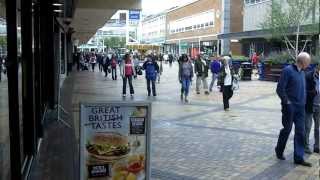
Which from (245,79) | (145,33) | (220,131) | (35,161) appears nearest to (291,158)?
(220,131)

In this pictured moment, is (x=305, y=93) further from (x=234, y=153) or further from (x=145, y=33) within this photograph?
(x=145, y=33)

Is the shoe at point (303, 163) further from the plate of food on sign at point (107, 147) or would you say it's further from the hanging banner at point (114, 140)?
the plate of food on sign at point (107, 147)

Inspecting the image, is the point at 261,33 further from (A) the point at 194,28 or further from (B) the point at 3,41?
(B) the point at 3,41

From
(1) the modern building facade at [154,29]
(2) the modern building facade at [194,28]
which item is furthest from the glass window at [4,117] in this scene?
(1) the modern building facade at [154,29]

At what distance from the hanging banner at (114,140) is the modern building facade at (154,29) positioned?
11064 cm

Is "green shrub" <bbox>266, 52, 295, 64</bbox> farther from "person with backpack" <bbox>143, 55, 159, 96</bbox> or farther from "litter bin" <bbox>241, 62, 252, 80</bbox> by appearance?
"person with backpack" <bbox>143, 55, 159, 96</bbox>

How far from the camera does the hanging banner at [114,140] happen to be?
4.62 metres

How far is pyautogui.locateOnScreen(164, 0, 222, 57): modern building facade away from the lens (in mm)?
76562

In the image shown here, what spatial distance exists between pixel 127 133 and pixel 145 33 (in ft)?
465

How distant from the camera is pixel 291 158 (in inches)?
329

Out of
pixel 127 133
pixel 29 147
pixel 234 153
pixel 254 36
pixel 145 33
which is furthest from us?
pixel 145 33

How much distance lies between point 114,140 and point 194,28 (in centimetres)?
8456

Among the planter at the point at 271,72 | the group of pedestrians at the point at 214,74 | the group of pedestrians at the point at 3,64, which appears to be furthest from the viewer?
the planter at the point at 271,72

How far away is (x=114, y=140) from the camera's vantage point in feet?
15.4
